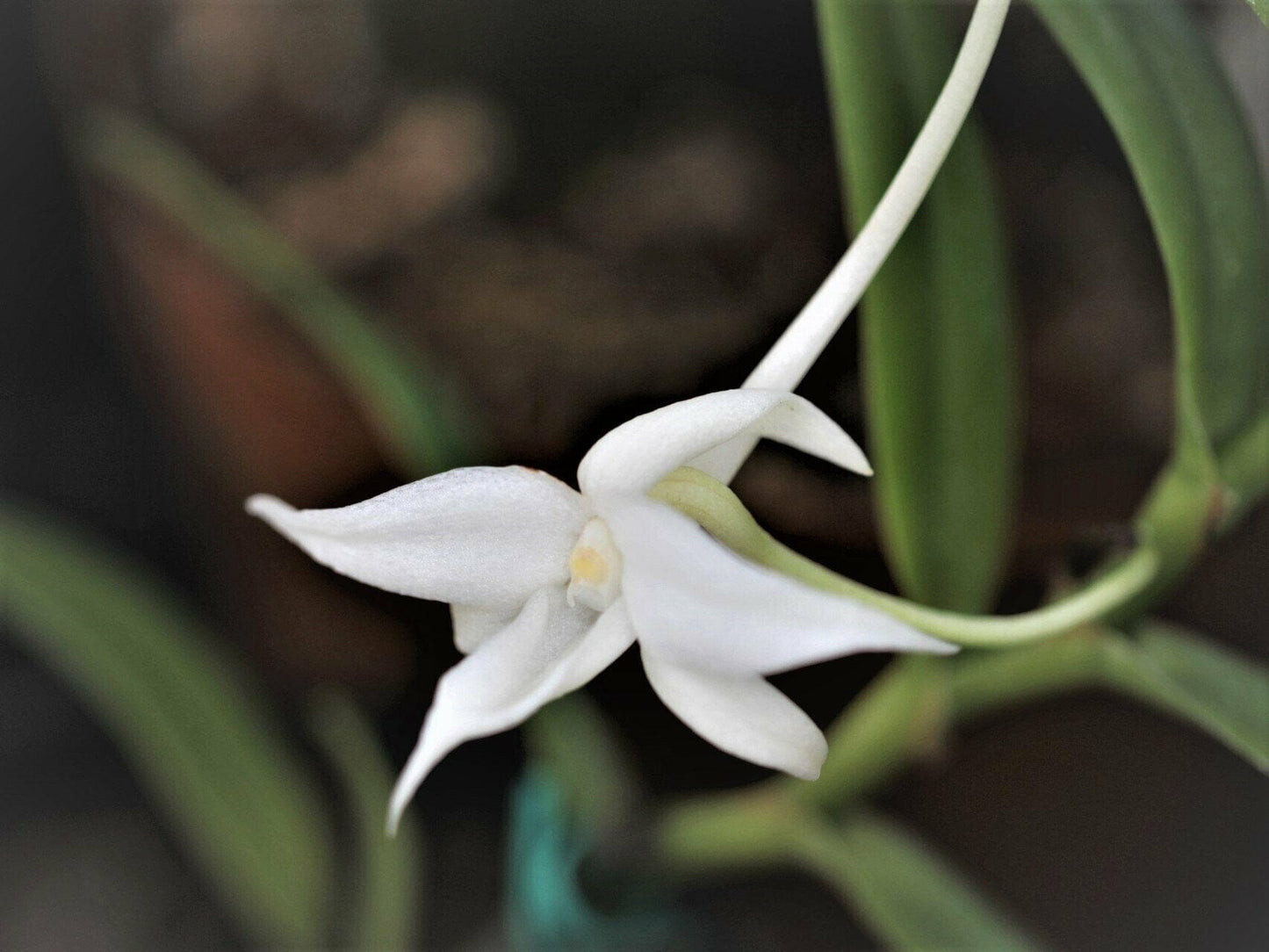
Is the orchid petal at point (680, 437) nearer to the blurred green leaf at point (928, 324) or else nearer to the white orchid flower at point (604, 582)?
the white orchid flower at point (604, 582)

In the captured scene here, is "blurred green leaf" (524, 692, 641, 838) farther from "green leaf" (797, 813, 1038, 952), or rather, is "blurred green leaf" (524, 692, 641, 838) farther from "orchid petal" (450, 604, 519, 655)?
"orchid petal" (450, 604, 519, 655)

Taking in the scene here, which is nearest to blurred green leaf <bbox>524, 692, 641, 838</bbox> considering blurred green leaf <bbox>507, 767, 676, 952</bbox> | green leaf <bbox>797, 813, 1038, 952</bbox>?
blurred green leaf <bbox>507, 767, 676, 952</bbox>

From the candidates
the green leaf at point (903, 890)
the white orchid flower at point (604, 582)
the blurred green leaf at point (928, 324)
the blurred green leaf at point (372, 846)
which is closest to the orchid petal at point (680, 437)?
the white orchid flower at point (604, 582)

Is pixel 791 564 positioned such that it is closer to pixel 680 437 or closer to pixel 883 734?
pixel 680 437

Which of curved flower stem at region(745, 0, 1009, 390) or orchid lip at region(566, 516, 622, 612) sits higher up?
curved flower stem at region(745, 0, 1009, 390)

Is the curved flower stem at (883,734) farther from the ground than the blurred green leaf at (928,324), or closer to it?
closer to it

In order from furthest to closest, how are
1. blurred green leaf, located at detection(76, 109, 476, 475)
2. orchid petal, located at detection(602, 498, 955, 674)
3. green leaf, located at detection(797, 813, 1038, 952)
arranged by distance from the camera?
blurred green leaf, located at detection(76, 109, 476, 475) → green leaf, located at detection(797, 813, 1038, 952) → orchid petal, located at detection(602, 498, 955, 674)

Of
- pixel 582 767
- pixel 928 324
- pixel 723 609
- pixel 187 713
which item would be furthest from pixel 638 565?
pixel 187 713

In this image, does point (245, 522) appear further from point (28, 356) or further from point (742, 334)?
point (742, 334)
